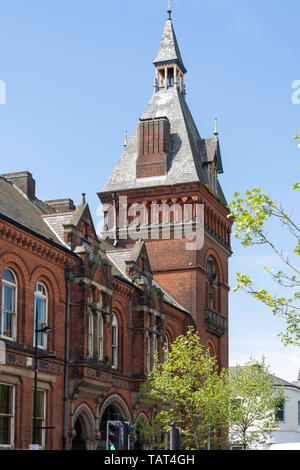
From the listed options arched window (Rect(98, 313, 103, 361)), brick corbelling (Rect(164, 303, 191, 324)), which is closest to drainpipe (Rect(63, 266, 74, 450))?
arched window (Rect(98, 313, 103, 361))

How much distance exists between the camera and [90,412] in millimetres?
→ 34875

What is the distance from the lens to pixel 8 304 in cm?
2989

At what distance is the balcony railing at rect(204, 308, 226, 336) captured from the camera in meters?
52.1

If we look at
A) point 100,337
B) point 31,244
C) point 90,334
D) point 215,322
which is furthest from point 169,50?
point 31,244

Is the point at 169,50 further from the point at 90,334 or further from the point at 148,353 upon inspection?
the point at 90,334

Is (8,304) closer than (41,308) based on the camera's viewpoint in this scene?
Yes

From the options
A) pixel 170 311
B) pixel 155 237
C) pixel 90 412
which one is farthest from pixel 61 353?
pixel 155 237

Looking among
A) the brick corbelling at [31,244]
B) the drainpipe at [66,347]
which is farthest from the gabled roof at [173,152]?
the brick corbelling at [31,244]

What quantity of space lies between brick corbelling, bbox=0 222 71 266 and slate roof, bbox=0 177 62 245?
0.52 metres

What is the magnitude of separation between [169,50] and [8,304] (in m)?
33.8

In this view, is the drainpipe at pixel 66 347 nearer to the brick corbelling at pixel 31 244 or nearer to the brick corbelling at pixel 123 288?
the brick corbelling at pixel 31 244

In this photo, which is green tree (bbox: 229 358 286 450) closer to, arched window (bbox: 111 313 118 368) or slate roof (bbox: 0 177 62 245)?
arched window (bbox: 111 313 118 368)
